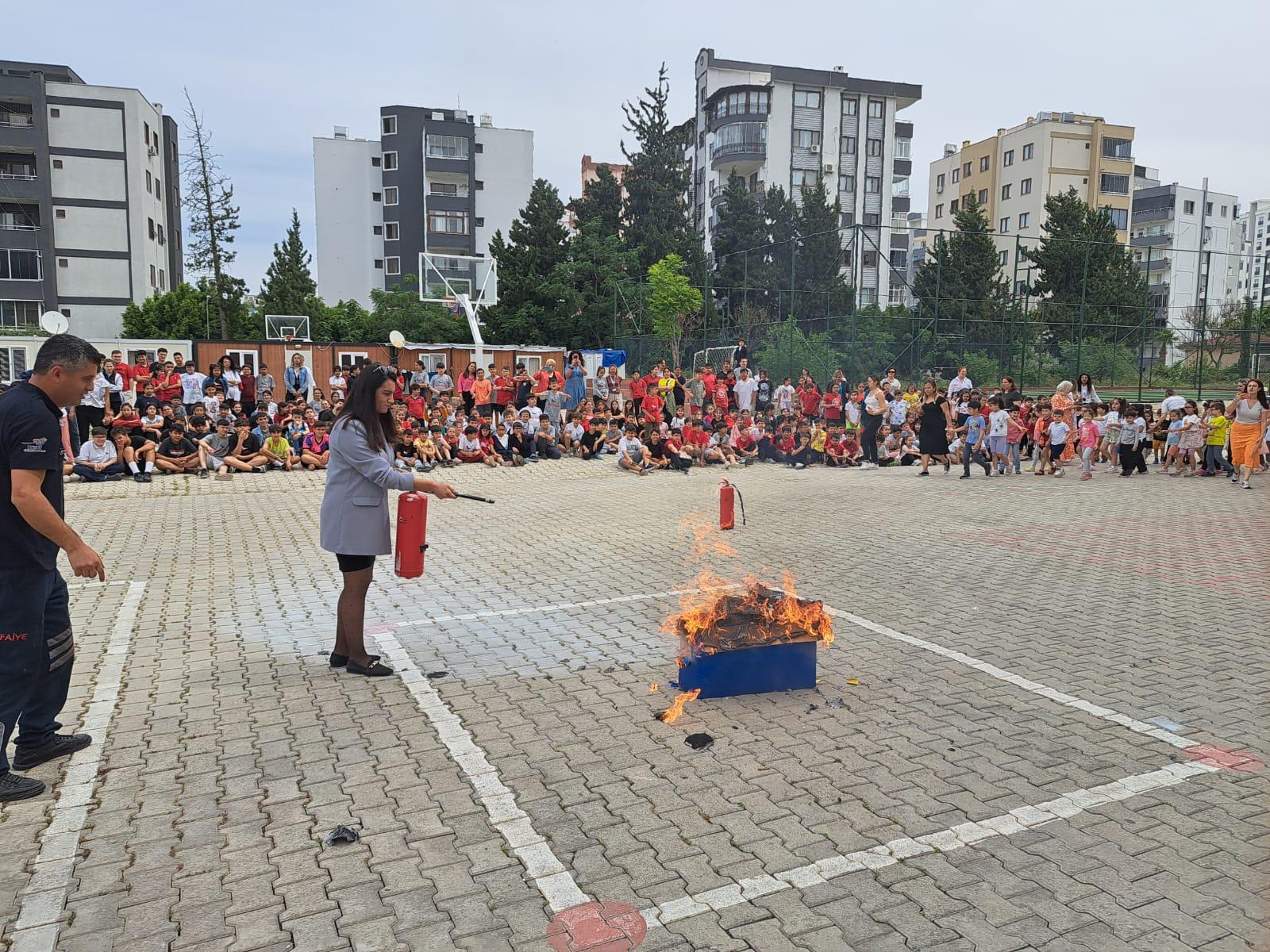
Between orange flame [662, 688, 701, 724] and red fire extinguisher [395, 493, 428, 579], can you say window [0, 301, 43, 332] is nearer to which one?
red fire extinguisher [395, 493, 428, 579]

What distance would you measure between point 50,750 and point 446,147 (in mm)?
70087

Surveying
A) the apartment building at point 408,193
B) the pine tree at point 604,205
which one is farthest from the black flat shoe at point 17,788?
the apartment building at point 408,193

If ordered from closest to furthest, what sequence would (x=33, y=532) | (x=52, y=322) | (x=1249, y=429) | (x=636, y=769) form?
(x=33, y=532), (x=636, y=769), (x=1249, y=429), (x=52, y=322)

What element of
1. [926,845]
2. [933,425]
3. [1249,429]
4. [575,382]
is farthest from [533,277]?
[926,845]

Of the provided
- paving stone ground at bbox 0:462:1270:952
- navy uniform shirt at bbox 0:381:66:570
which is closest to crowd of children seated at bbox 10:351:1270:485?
paving stone ground at bbox 0:462:1270:952

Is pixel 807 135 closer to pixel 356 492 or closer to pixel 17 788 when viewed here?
pixel 356 492

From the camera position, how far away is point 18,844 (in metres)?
3.89

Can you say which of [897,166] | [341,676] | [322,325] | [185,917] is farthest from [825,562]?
[897,166]

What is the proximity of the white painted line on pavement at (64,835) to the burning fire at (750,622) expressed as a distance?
11.1 feet

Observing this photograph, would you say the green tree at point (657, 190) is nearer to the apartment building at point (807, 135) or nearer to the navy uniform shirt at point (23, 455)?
the apartment building at point (807, 135)

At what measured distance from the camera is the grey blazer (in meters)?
→ 5.77

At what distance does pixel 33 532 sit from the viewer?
4309mm

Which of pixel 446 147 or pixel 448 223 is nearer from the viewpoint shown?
pixel 446 147

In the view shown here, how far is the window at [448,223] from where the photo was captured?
69.4 m
